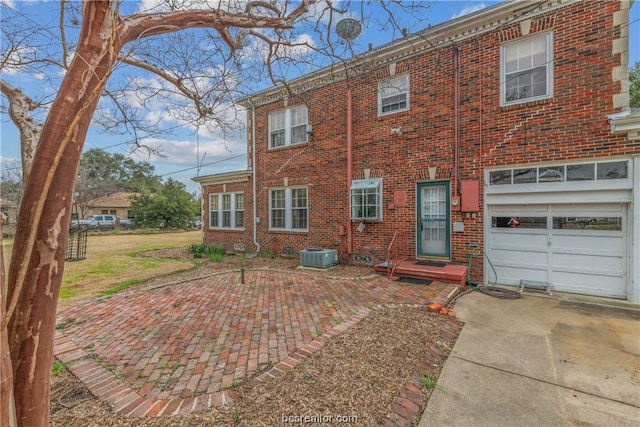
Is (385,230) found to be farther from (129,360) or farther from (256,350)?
(129,360)

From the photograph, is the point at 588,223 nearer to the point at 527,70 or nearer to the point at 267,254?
the point at 527,70

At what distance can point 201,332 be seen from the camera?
4.00 metres

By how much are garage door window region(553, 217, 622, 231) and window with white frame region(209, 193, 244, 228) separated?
1021 centimetres

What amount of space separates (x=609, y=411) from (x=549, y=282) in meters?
4.37

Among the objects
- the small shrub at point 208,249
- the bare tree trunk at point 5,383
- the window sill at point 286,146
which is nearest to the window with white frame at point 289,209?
the window sill at point 286,146

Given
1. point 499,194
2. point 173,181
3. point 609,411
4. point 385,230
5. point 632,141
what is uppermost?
point 173,181

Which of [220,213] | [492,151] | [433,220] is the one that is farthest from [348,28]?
[220,213]

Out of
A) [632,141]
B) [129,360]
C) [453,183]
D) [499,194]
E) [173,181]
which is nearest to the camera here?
[129,360]

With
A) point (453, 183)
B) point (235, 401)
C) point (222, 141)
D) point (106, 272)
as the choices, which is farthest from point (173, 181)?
point (235, 401)

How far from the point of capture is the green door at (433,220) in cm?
736

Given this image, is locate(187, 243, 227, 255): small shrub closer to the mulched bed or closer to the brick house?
the brick house

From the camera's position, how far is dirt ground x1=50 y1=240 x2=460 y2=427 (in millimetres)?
2338

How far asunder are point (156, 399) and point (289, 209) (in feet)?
26.3

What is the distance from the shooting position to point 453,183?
714 centimetres
